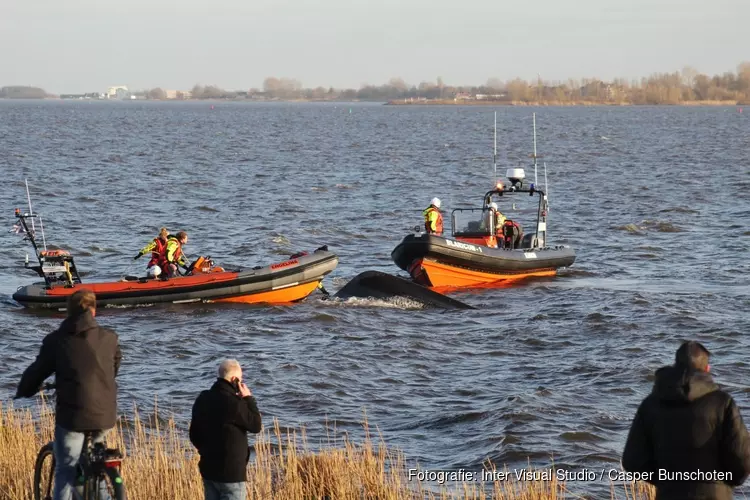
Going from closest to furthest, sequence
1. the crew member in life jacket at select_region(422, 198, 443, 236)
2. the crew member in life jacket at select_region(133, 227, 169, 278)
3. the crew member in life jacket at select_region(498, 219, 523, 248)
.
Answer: the crew member in life jacket at select_region(133, 227, 169, 278) < the crew member in life jacket at select_region(422, 198, 443, 236) < the crew member in life jacket at select_region(498, 219, 523, 248)

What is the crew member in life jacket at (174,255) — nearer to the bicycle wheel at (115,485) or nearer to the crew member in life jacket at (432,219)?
the crew member in life jacket at (432,219)

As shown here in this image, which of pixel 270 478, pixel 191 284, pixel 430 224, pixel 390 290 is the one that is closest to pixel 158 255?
pixel 191 284

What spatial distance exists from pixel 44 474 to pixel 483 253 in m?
13.7

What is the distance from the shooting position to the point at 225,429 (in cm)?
651

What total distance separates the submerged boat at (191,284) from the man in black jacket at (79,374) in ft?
35.2

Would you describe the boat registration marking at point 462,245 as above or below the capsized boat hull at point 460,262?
above

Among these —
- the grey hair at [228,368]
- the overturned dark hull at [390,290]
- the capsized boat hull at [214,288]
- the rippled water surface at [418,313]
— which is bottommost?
the rippled water surface at [418,313]

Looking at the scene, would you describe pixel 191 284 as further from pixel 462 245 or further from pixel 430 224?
pixel 462 245

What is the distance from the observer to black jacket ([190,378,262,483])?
6.48 m

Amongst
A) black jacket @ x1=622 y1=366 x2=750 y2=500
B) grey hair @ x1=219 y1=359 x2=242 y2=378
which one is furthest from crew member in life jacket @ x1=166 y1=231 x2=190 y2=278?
black jacket @ x1=622 y1=366 x2=750 y2=500

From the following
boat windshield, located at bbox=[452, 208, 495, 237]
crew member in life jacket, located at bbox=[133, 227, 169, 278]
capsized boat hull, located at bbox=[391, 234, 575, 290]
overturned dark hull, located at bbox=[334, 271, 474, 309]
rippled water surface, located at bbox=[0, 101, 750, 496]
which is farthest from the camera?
boat windshield, located at bbox=[452, 208, 495, 237]

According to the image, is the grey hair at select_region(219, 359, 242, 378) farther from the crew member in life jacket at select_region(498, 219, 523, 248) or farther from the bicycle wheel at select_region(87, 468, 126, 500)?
the crew member in life jacket at select_region(498, 219, 523, 248)

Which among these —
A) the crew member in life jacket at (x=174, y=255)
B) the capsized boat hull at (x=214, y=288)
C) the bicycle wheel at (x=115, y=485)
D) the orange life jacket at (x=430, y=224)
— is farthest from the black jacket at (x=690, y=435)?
the orange life jacket at (x=430, y=224)

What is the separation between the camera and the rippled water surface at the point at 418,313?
12.6 metres
